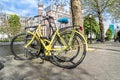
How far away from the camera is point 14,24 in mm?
49312

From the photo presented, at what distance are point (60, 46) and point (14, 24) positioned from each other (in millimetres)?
46282

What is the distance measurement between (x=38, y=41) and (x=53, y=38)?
47cm

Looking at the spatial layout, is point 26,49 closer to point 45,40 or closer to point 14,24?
point 45,40

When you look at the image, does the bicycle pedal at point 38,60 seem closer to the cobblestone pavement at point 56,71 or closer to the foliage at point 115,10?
the cobblestone pavement at point 56,71

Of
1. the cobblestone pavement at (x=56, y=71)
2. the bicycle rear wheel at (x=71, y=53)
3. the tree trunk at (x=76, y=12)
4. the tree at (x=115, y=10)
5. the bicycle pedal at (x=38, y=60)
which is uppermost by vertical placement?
the tree at (x=115, y=10)

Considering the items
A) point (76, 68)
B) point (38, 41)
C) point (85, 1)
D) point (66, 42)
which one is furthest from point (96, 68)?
point (85, 1)

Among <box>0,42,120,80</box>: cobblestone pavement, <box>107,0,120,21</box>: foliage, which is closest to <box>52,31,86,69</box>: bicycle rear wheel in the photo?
<box>0,42,120,80</box>: cobblestone pavement

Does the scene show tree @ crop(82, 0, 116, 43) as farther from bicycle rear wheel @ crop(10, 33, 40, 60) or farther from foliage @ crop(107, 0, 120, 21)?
bicycle rear wheel @ crop(10, 33, 40, 60)

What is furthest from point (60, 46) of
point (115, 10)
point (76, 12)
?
point (115, 10)

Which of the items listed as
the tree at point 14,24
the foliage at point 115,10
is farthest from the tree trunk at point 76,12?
the tree at point 14,24

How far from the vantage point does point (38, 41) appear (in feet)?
16.0

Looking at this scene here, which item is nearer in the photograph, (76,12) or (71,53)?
(71,53)

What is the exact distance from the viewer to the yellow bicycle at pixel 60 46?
4461 mm

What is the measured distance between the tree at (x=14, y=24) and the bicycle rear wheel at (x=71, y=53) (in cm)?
3998
